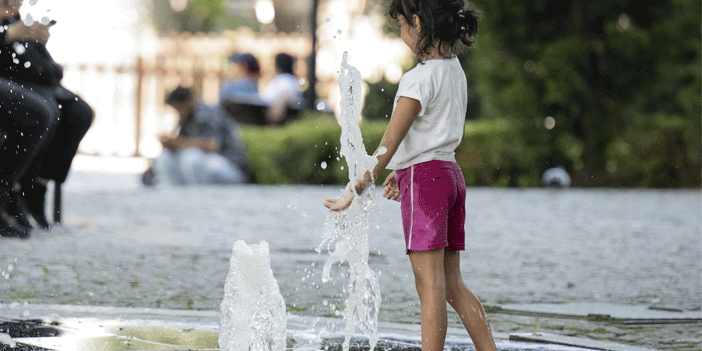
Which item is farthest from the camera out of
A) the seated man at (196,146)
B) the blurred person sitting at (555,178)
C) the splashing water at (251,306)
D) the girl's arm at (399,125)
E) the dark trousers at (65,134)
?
the blurred person sitting at (555,178)

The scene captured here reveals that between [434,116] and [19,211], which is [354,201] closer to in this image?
[434,116]

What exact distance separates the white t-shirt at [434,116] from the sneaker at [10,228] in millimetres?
4513

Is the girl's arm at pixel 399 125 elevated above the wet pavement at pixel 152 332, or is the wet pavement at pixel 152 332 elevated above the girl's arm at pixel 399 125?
the girl's arm at pixel 399 125

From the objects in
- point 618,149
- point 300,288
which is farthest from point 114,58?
point 300,288

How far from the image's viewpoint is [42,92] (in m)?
5.71

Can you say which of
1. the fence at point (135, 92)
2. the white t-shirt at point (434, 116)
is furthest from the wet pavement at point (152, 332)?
the fence at point (135, 92)

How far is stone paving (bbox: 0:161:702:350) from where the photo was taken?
476 cm

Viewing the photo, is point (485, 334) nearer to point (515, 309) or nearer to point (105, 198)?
point (515, 309)

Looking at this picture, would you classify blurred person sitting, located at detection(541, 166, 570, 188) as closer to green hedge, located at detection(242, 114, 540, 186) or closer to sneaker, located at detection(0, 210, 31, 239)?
green hedge, located at detection(242, 114, 540, 186)

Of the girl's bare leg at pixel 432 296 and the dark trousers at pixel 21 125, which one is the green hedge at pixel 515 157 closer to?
the dark trousers at pixel 21 125

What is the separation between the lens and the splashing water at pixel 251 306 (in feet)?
11.4

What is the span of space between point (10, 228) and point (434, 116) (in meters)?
4.65

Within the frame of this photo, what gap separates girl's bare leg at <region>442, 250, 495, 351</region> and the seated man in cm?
925

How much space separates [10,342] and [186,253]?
2968mm
